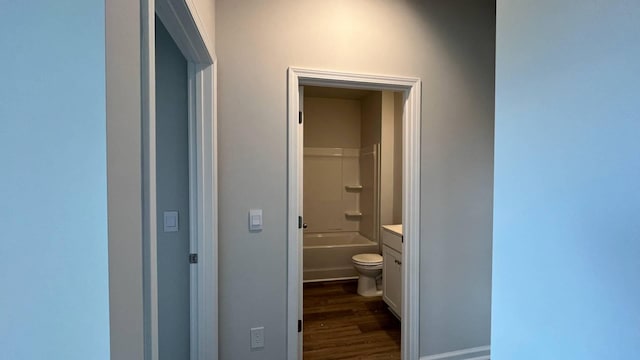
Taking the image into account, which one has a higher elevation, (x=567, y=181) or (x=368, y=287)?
(x=567, y=181)

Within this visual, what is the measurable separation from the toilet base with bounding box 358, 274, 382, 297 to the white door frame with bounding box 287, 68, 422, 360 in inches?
51.6

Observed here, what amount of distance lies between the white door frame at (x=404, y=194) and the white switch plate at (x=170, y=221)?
0.65 metres

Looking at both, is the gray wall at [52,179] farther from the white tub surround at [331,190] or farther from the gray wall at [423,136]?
the white tub surround at [331,190]

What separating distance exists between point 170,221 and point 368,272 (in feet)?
7.67

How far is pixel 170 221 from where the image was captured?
164cm

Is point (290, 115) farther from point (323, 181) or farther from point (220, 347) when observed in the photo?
point (323, 181)

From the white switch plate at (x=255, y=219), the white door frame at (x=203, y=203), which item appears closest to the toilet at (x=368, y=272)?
the white switch plate at (x=255, y=219)

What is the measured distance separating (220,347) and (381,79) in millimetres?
1978

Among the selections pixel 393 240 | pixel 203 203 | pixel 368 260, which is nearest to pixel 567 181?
pixel 203 203

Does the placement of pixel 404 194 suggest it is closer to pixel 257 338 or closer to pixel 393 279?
pixel 393 279

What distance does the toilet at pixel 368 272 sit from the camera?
3.29m

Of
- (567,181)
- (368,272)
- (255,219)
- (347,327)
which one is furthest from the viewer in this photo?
(368,272)

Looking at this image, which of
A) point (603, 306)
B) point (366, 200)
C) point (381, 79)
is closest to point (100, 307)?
point (603, 306)

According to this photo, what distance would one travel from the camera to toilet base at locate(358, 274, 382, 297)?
3.38 m
